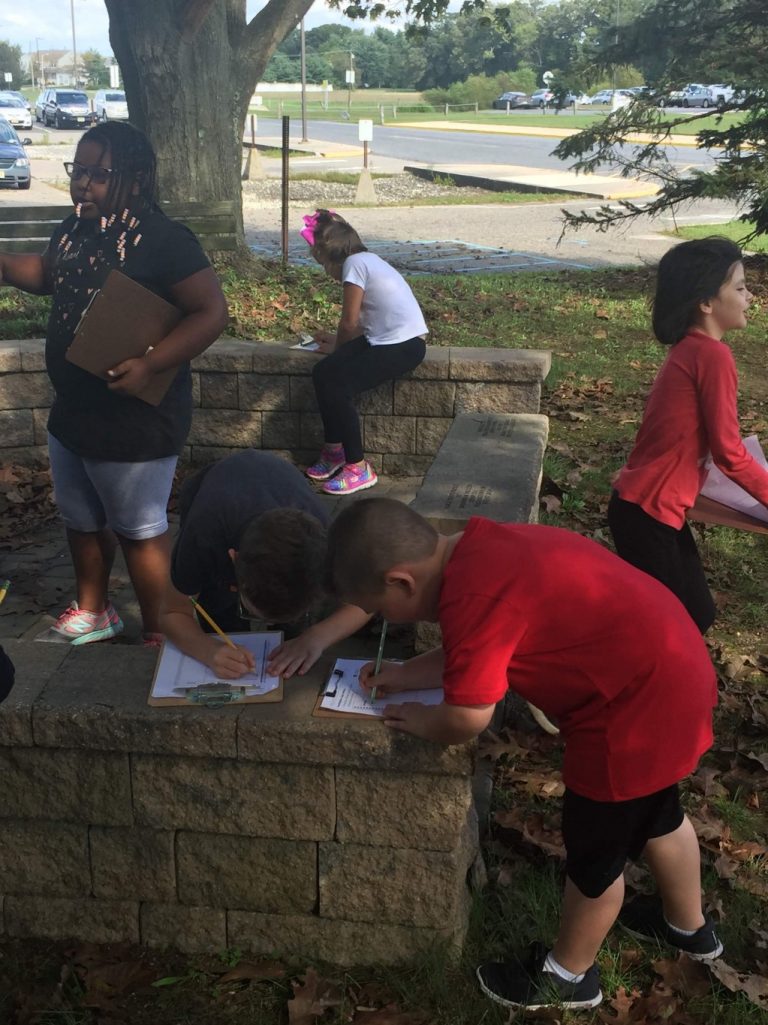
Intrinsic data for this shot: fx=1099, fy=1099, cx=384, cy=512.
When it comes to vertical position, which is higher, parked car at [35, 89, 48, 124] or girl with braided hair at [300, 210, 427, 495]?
girl with braided hair at [300, 210, 427, 495]

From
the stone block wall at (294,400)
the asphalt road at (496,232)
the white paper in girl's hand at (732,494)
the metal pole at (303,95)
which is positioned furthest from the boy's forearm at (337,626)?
the metal pole at (303,95)

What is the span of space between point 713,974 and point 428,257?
40.0ft

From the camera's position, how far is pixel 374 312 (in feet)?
18.6

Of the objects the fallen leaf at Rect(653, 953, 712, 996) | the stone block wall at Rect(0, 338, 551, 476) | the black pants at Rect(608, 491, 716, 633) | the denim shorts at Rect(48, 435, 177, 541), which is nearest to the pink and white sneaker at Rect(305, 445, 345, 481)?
the stone block wall at Rect(0, 338, 551, 476)

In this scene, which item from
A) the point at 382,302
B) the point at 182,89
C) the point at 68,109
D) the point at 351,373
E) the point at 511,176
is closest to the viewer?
the point at 382,302

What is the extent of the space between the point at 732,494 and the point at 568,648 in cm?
134

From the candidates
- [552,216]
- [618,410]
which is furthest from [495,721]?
[552,216]

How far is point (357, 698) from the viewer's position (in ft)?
8.75

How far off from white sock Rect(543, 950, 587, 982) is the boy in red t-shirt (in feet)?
0.70

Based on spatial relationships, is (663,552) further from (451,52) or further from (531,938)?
(451,52)

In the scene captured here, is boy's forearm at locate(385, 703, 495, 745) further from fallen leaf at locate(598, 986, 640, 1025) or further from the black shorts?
fallen leaf at locate(598, 986, 640, 1025)

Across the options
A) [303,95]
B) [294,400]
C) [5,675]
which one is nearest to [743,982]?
[5,675]

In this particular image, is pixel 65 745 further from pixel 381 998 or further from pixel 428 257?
pixel 428 257

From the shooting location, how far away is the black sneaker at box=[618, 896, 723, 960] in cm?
277
